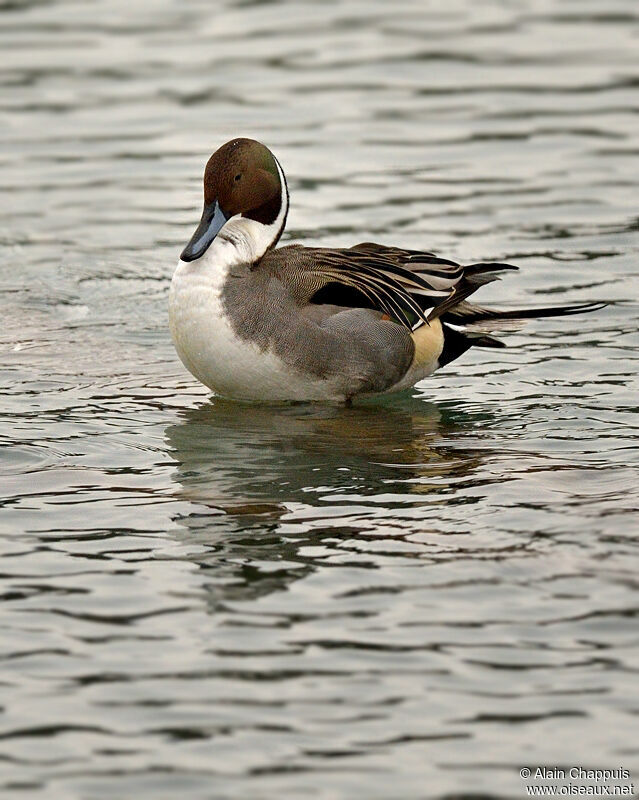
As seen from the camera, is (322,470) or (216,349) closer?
(322,470)

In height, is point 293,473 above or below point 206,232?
below

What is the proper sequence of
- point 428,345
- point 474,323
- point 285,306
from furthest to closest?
point 474,323 → point 428,345 → point 285,306

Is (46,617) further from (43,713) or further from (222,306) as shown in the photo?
(222,306)

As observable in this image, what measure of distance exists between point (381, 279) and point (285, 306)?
2.17 feet

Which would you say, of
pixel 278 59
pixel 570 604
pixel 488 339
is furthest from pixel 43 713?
pixel 278 59

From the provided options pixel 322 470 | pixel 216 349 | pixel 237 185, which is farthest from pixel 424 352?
pixel 322 470

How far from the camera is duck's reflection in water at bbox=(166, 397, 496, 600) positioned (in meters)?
6.09

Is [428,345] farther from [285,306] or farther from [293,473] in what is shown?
[293,473]

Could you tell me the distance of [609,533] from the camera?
242 inches

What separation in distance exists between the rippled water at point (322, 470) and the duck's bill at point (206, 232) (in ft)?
2.82

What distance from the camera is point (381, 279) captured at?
330 inches

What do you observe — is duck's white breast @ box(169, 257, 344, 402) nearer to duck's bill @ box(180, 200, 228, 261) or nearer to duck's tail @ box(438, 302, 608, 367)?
duck's bill @ box(180, 200, 228, 261)

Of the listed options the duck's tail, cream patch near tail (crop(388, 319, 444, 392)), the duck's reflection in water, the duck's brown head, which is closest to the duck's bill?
the duck's brown head

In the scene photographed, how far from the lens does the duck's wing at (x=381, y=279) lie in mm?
8156
